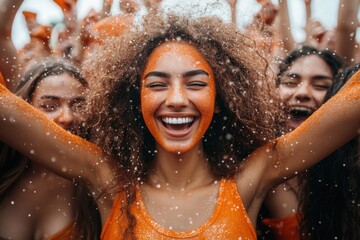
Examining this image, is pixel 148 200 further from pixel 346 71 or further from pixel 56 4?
pixel 56 4

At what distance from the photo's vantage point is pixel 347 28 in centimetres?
337

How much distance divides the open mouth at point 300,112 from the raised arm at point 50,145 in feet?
4.00

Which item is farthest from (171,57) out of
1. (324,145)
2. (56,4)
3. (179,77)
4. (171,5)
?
(56,4)

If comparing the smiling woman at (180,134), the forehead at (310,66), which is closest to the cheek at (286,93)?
the forehead at (310,66)

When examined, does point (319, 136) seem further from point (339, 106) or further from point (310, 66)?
point (310, 66)

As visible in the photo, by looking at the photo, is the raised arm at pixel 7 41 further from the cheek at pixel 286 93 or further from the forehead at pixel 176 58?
the cheek at pixel 286 93

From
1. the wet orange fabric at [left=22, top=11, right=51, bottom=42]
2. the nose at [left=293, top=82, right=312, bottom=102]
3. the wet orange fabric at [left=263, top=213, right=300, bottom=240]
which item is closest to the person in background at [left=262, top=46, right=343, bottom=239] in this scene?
the nose at [left=293, top=82, right=312, bottom=102]

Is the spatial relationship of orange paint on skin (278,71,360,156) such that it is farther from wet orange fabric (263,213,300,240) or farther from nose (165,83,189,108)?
wet orange fabric (263,213,300,240)

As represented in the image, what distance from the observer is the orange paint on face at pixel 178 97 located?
7.91ft

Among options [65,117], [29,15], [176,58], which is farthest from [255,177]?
[29,15]

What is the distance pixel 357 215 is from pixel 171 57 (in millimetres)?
987

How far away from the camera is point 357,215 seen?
8.73ft

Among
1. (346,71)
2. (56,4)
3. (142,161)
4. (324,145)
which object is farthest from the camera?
(56,4)

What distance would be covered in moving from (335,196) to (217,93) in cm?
67
